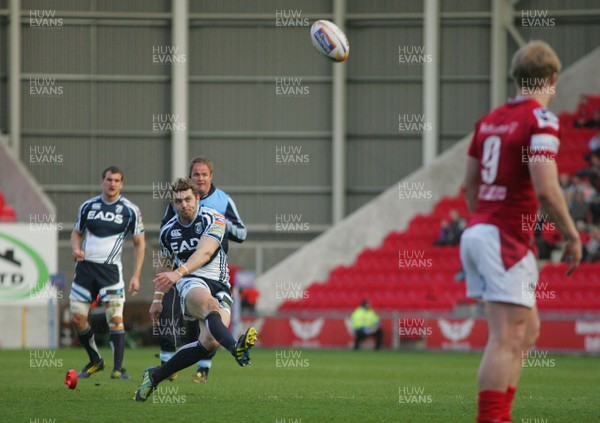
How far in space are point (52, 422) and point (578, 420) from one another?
3917mm

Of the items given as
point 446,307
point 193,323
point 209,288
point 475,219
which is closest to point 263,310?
point 446,307

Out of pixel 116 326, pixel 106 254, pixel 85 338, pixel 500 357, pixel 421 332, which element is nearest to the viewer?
pixel 500 357

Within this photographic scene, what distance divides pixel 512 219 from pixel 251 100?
27.0 metres

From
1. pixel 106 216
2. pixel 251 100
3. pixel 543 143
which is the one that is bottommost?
pixel 106 216

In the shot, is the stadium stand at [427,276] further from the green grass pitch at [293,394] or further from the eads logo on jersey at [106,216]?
the eads logo on jersey at [106,216]

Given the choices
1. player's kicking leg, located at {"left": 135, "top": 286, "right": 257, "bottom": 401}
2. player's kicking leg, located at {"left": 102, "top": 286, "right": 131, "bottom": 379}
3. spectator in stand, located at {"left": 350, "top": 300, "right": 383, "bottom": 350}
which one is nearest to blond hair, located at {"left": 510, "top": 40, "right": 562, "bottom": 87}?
player's kicking leg, located at {"left": 135, "top": 286, "right": 257, "bottom": 401}

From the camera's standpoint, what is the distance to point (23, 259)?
22969 millimetres

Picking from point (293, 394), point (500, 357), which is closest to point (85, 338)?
point (293, 394)

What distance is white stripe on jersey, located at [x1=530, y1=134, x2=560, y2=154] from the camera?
5910 mm

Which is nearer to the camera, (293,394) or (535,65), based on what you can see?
(535,65)

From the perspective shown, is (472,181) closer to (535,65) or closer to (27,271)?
(535,65)

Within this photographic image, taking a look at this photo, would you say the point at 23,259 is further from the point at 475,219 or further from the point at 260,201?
the point at 475,219

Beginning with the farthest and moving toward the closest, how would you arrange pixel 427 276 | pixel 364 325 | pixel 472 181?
pixel 427 276
pixel 364 325
pixel 472 181

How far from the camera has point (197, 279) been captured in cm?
931
